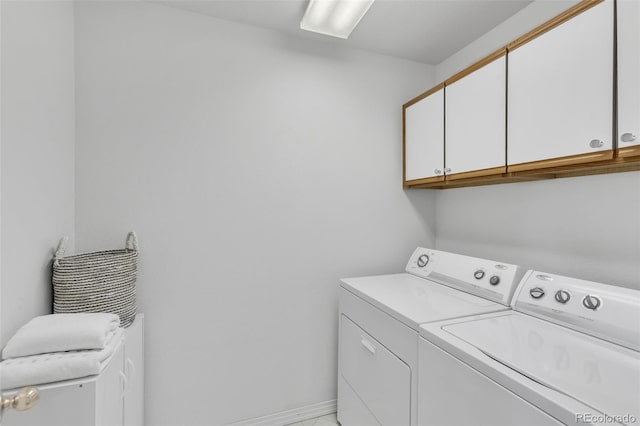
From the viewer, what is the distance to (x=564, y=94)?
1127 mm

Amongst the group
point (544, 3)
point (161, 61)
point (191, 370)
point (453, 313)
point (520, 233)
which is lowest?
point (191, 370)

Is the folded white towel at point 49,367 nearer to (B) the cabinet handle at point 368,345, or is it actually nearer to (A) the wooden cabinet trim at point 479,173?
(B) the cabinet handle at point 368,345

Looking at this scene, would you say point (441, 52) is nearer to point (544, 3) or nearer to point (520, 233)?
point (544, 3)

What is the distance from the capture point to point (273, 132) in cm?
183

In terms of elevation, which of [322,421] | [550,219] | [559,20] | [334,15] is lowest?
[322,421]

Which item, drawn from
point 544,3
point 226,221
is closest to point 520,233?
point 544,3

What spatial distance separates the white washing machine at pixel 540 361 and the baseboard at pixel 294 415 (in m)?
1.03

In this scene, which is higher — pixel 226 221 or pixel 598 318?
pixel 226 221

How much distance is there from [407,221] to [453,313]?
3.31 ft

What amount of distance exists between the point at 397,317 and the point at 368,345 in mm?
313

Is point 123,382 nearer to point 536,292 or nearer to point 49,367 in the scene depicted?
point 49,367

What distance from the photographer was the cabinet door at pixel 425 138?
5.88 feet

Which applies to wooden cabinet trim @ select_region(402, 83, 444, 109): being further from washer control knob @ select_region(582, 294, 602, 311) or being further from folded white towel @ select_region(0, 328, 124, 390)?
folded white towel @ select_region(0, 328, 124, 390)

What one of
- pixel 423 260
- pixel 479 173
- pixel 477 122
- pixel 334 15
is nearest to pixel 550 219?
pixel 479 173
